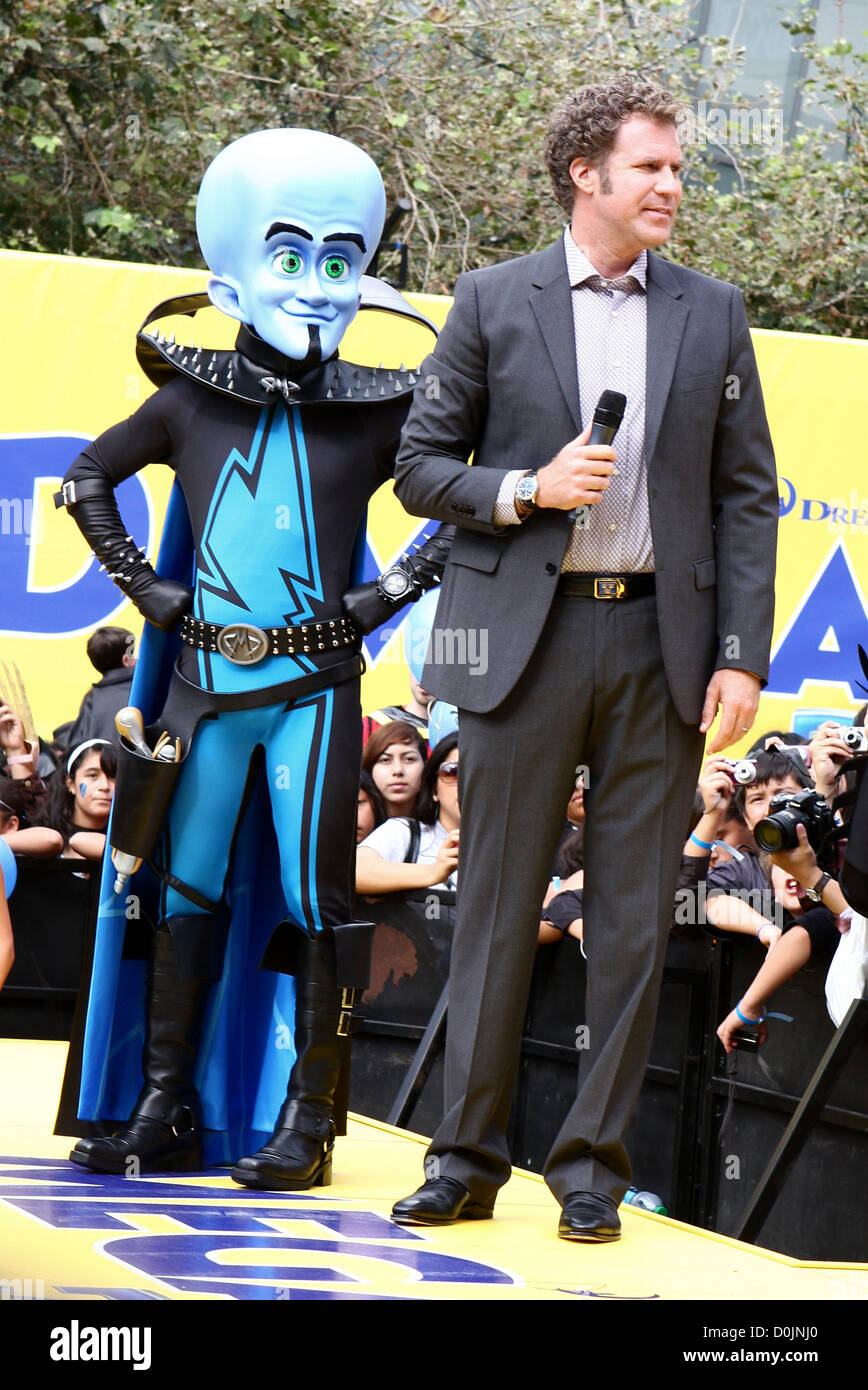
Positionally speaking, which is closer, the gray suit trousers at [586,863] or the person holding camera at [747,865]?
the gray suit trousers at [586,863]

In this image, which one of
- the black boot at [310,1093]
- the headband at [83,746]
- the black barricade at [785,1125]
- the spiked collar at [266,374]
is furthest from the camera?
the headband at [83,746]

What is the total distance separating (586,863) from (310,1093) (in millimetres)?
771

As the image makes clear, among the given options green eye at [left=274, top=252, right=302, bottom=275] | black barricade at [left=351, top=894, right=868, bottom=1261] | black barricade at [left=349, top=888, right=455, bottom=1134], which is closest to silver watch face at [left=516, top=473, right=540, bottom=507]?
green eye at [left=274, top=252, right=302, bottom=275]

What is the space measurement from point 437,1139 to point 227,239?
6.02ft

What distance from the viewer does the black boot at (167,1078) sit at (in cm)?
346

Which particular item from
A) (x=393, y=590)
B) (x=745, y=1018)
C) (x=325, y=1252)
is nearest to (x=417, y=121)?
(x=745, y=1018)

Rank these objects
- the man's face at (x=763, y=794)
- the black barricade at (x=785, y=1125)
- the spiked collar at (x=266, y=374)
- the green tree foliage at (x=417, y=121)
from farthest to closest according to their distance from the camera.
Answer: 1. the green tree foliage at (x=417, y=121)
2. the man's face at (x=763, y=794)
3. the black barricade at (x=785, y=1125)
4. the spiked collar at (x=266, y=374)

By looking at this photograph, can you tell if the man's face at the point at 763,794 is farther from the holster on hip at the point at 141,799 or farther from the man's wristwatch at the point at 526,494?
the man's wristwatch at the point at 526,494

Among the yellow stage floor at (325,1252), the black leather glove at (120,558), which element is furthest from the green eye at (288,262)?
the yellow stage floor at (325,1252)

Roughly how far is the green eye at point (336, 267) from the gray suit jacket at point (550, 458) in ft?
1.95

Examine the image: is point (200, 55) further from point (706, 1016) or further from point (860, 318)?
point (706, 1016)

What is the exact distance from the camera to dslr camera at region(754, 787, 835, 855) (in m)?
3.52

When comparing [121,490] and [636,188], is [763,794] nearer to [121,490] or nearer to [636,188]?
[121,490]

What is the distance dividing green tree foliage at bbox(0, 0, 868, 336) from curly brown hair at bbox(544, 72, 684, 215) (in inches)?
214
